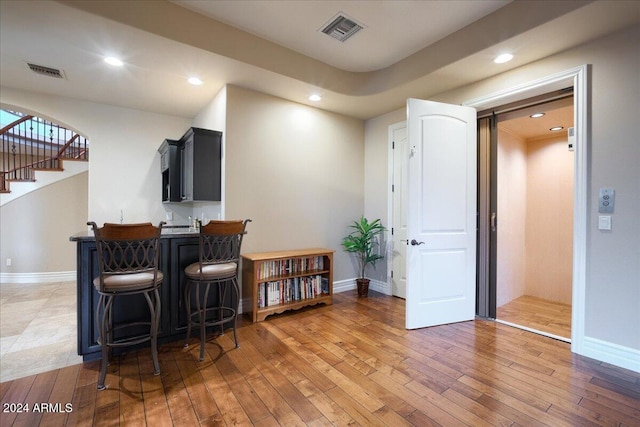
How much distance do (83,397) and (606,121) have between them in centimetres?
443

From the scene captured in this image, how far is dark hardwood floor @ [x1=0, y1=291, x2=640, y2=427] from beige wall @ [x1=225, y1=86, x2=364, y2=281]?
1471mm

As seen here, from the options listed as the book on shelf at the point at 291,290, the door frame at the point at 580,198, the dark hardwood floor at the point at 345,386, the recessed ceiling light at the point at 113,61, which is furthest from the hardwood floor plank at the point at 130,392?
the door frame at the point at 580,198

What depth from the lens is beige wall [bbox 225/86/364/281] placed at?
11.5 feet

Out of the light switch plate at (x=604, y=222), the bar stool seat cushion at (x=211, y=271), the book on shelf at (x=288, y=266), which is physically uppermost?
the light switch plate at (x=604, y=222)

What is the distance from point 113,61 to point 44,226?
3829 mm

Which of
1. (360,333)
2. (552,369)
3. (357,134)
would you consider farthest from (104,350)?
(357,134)

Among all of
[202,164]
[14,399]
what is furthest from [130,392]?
[202,164]

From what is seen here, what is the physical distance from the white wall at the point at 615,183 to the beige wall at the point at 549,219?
173 centimetres

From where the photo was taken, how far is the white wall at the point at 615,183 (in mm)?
2238

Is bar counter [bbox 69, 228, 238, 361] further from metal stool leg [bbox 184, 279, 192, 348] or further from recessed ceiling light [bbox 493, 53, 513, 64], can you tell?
recessed ceiling light [bbox 493, 53, 513, 64]

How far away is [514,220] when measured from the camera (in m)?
3.97

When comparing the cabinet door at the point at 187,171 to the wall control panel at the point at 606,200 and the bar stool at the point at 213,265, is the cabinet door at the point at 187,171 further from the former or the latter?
the wall control panel at the point at 606,200

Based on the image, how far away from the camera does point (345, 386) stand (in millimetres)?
2004

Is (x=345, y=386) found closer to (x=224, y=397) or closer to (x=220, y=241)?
(x=224, y=397)
